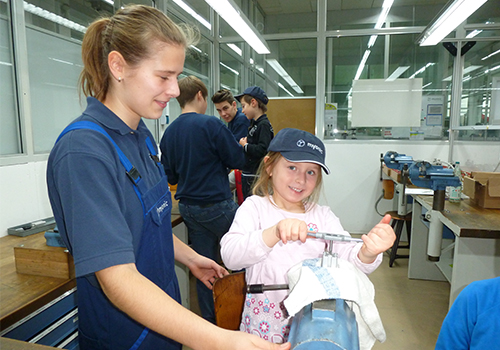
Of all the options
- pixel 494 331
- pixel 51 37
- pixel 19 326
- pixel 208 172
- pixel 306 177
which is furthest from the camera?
pixel 208 172

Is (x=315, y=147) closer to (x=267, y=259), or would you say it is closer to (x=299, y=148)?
(x=299, y=148)

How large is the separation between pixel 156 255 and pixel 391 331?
2028mm

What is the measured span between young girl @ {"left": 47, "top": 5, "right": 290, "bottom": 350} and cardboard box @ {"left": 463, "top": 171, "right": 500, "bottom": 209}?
6.87 ft

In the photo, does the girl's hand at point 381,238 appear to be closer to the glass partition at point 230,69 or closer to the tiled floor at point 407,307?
the tiled floor at point 407,307

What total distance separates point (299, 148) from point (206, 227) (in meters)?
1.15

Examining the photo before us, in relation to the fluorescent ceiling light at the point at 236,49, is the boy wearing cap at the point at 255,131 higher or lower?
lower

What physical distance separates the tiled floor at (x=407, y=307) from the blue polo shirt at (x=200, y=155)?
1.05 meters

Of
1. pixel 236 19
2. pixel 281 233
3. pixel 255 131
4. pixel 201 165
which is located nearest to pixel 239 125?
pixel 255 131

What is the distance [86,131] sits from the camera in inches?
25.9

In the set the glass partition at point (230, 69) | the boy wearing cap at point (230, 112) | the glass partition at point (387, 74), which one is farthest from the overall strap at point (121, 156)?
the glass partition at point (230, 69)

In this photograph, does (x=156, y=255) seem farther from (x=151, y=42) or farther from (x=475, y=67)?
(x=475, y=67)

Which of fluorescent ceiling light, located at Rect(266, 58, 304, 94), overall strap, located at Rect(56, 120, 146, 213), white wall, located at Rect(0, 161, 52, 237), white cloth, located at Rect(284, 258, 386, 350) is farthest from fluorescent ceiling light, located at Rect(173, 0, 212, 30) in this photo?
white cloth, located at Rect(284, 258, 386, 350)

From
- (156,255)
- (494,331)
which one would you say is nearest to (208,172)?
(156,255)

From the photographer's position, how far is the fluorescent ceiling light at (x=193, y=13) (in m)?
3.48
